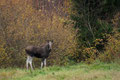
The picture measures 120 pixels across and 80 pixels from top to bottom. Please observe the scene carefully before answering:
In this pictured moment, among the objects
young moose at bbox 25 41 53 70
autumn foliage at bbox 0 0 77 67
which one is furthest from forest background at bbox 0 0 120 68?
young moose at bbox 25 41 53 70

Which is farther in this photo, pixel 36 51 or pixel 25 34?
pixel 25 34

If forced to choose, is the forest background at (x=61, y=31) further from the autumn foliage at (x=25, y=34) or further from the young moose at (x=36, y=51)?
the young moose at (x=36, y=51)

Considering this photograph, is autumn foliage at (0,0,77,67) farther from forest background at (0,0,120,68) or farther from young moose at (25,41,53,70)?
young moose at (25,41,53,70)

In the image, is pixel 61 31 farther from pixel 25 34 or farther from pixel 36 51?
pixel 36 51

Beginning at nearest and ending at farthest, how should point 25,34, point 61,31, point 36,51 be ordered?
point 36,51 < point 25,34 < point 61,31

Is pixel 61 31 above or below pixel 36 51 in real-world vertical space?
above

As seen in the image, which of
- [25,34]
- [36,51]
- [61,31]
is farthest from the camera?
[61,31]

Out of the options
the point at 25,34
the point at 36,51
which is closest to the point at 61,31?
the point at 25,34

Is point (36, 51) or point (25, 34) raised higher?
point (25, 34)

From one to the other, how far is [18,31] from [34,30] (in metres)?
1.38

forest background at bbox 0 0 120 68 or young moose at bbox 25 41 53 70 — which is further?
forest background at bbox 0 0 120 68

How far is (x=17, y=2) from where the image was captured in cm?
2047

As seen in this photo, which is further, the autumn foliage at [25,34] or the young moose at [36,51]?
the autumn foliage at [25,34]

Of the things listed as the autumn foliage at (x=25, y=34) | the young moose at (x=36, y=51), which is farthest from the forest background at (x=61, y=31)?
the young moose at (x=36, y=51)
